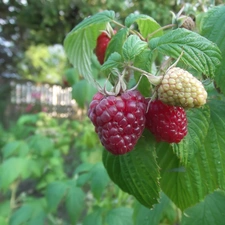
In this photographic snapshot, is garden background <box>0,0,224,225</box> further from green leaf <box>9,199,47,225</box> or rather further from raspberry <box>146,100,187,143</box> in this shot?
raspberry <box>146,100,187,143</box>

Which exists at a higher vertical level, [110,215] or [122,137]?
[122,137]

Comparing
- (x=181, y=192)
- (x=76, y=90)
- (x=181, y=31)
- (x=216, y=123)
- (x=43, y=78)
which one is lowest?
(x=43, y=78)

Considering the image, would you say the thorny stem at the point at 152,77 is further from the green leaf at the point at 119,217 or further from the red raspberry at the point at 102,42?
the green leaf at the point at 119,217

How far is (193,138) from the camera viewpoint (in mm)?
653

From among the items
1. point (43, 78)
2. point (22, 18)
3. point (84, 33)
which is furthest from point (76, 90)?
point (43, 78)

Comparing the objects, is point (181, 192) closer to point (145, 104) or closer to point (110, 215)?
point (145, 104)

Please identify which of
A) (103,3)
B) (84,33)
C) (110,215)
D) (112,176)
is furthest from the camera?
(103,3)

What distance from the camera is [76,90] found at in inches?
76.0

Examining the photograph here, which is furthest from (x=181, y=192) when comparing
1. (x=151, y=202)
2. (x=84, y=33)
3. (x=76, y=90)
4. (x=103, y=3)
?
(x=103, y=3)

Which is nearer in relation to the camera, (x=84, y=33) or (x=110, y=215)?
(x=84, y=33)

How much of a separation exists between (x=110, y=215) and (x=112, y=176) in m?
0.67

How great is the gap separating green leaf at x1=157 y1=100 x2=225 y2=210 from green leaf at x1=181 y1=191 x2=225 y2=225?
137 millimetres

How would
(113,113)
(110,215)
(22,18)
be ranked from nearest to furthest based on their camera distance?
(113,113) → (110,215) → (22,18)

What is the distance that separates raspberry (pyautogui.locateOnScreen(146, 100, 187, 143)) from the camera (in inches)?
23.3
